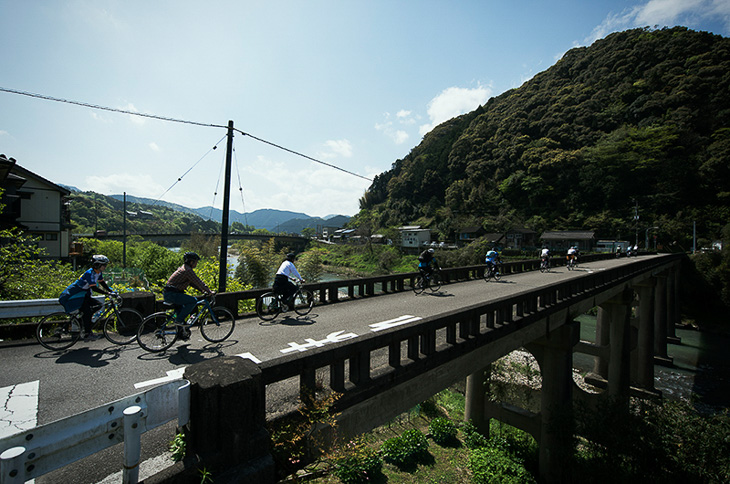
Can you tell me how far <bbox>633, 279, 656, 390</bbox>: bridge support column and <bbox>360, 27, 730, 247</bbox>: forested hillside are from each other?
35.2 metres

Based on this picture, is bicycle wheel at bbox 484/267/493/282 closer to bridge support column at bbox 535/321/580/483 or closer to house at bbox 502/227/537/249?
bridge support column at bbox 535/321/580/483

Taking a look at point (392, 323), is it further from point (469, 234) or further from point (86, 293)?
point (469, 234)

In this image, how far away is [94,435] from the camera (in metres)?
2.24

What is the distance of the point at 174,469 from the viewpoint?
8.36ft

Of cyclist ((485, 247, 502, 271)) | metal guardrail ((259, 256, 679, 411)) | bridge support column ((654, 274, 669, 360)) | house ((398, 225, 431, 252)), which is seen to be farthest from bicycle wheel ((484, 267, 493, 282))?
house ((398, 225, 431, 252))

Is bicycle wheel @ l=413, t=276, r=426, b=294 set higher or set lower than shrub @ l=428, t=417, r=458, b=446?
higher

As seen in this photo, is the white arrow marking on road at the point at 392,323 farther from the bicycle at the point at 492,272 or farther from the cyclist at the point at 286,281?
the bicycle at the point at 492,272

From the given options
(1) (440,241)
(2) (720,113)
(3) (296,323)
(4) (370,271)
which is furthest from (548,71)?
(3) (296,323)

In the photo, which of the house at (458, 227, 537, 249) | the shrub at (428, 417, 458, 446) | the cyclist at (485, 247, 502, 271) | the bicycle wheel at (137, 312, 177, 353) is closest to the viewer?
the bicycle wheel at (137, 312, 177, 353)

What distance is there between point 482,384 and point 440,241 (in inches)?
2508

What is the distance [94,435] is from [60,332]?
5715 millimetres

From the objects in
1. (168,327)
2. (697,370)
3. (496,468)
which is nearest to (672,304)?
(697,370)

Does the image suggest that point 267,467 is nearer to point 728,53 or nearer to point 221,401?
point 221,401

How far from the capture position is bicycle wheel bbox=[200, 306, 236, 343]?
6.53 meters
